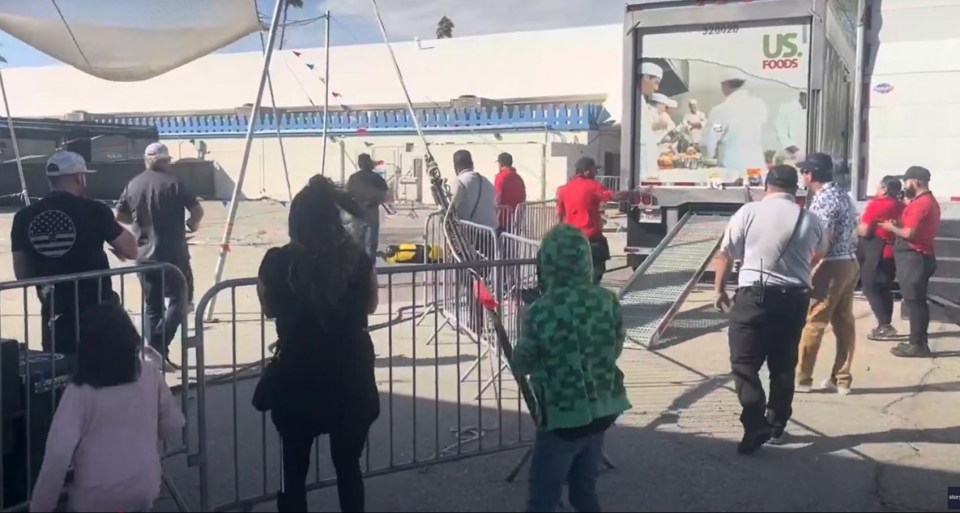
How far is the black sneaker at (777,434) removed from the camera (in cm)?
570

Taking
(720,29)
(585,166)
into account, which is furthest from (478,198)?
(720,29)

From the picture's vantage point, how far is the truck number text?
10.9 m

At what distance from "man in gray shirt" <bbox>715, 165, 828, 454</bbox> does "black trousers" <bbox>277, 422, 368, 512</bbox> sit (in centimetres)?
262

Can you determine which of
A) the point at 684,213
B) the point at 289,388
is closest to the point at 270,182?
the point at 684,213

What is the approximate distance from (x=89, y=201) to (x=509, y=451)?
2.92 metres

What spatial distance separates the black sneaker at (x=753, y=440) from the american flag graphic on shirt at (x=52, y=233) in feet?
13.7

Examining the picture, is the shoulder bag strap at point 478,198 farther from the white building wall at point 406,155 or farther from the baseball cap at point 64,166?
the white building wall at point 406,155

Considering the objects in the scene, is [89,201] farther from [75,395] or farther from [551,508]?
[551,508]

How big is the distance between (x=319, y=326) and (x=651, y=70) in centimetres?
851

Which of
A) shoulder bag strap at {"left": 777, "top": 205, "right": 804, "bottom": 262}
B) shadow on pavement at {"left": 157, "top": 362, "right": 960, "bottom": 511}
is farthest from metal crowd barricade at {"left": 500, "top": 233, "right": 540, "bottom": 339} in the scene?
shoulder bag strap at {"left": 777, "top": 205, "right": 804, "bottom": 262}

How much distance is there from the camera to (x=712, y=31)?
432 inches

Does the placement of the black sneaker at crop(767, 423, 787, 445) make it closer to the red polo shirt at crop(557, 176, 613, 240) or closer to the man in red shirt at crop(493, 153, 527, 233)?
the red polo shirt at crop(557, 176, 613, 240)

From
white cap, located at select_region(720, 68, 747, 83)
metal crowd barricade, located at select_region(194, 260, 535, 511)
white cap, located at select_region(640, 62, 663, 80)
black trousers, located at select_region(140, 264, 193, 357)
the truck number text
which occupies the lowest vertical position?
metal crowd barricade, located at select_region(194, 260, 535, 511)

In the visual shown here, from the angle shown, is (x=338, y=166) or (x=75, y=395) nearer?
(x=75, y=395)
